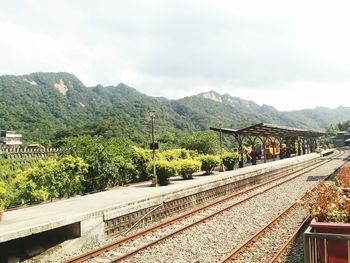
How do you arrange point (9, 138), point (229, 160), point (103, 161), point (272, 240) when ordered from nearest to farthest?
point (272, 240) → point (103, 161) → point (229, 160) → point (9, 138)

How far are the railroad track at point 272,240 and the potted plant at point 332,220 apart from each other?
1.37 m

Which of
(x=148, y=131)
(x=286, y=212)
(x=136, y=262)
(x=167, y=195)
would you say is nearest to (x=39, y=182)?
(x=167, y=195)

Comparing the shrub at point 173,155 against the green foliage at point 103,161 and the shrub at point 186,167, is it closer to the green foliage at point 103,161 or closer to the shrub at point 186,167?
the shrub at point 186,167

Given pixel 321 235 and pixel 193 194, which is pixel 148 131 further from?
pixel 321 235

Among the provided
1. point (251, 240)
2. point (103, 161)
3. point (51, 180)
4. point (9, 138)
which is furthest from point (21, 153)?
point (251, 240)

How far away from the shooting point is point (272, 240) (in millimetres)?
10195

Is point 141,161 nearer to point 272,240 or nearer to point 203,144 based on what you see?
point 272,240

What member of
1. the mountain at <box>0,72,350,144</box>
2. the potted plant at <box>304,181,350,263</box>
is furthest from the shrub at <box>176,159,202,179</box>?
the mountain at <box>0,72,350,144</box>

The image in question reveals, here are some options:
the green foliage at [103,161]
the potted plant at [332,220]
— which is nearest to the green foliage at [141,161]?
the green foliage at [103,161]

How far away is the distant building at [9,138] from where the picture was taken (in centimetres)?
9990

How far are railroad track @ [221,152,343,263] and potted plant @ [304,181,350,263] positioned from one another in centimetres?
137

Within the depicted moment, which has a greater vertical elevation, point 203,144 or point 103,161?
point 203,144

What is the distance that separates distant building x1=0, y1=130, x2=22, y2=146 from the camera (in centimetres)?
9990

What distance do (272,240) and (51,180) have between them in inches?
366
